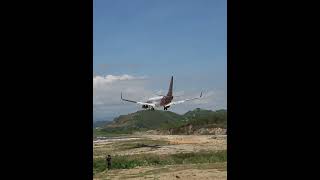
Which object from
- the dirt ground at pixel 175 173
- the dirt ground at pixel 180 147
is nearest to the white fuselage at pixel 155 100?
the dirt ground at pixel 180 147

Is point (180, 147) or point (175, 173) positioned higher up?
point (180, 147)

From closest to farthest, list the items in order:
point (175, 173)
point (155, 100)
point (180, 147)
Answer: point (175, 173)
point (180, 147)
point (155, 100)

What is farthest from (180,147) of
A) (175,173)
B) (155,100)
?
(155,100)

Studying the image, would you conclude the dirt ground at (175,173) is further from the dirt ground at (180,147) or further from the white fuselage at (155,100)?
the white fuselage at (155,100)

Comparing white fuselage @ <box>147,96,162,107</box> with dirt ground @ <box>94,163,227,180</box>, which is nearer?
dirt ground @ <box>94,163,227,180</box>

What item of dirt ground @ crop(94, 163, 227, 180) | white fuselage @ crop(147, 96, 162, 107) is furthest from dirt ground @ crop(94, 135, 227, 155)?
white fuselage @ crop(147, 96, 162, 107)

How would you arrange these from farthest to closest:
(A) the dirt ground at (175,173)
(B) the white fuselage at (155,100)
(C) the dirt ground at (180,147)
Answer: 1. (B) the white fuselage at (155,100)
2. (C) the dirt ground at (180,147)
3. (A) the dirt ground at (175,173)

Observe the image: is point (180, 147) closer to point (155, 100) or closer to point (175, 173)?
point (175, 173)

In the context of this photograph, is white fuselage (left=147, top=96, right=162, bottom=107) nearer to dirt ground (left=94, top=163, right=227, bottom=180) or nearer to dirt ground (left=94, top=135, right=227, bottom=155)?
dirt ground (left=94, top=135, right=227, bottom=155)

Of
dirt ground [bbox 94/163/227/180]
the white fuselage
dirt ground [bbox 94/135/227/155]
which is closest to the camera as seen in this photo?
dirt ground [bbox 94/163/227/180]
